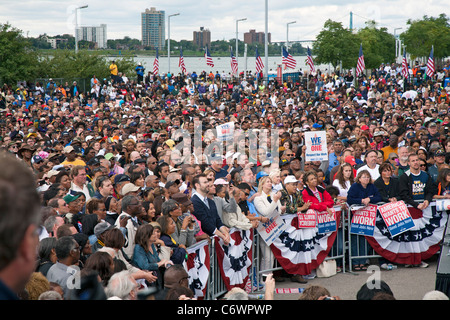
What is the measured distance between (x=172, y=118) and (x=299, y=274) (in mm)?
13148

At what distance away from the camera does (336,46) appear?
51.8 meters

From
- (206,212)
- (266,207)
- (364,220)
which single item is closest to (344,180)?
(364,220)

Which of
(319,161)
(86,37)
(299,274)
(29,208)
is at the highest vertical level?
(86,37)

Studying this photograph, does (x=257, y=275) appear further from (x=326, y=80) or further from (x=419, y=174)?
(x=326, y=80)

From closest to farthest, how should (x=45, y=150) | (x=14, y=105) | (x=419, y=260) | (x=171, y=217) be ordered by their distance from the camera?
(x=171, y=217)
(x=419, y=260)
(x=45, y=150)
(x=14, y=105)

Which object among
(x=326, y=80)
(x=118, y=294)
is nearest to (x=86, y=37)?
(x=326, y=80)

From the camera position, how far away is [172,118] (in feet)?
73.3

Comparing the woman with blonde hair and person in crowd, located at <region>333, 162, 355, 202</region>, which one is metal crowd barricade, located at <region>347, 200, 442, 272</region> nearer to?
person in crowd, located at <region>333, 162, 355, 202</region>

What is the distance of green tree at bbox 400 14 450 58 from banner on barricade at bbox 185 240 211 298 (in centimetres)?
5812

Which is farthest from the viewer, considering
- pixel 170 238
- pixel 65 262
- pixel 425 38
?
pixel 425 38

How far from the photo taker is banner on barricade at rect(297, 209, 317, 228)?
9883mm

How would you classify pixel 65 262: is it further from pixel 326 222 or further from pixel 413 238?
pixel 413 238

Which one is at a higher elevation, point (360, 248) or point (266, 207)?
point (266, 207)

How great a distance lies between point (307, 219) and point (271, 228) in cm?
67
